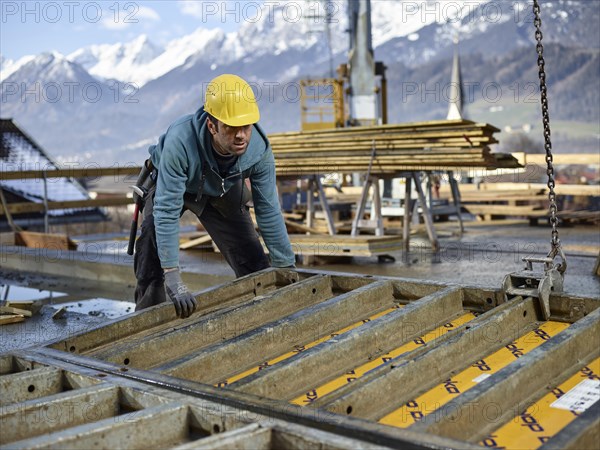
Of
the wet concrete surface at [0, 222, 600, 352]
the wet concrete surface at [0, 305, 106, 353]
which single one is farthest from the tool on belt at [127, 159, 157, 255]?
the wet concrete surface at [0, 222, 600, 352]

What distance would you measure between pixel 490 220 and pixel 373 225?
5.49 meters

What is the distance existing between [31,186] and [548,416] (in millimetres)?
14656

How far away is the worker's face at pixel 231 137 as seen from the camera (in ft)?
14.0

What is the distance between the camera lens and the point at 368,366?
3479 millimetres

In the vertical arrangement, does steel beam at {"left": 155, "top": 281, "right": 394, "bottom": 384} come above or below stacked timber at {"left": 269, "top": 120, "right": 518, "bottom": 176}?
below

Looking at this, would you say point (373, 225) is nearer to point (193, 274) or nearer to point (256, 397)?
point (193, 274)

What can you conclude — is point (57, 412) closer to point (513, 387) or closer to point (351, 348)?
point (351, 348)

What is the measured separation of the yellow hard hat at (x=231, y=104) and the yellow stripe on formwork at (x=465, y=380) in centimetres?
177

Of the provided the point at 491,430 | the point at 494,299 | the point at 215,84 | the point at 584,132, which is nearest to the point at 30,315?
the point at 215,84

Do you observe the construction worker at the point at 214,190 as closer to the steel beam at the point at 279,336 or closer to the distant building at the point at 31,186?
the steel beam at the point at 279,336

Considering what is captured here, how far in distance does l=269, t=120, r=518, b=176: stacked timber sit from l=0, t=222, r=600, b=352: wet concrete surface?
119 centimetres

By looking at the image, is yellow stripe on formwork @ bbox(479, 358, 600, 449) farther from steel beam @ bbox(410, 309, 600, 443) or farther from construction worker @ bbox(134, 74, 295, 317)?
construction worker @ bbox(134, 74, 295, 317)

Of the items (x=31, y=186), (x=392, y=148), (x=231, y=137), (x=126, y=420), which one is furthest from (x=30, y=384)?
(x=31, y=186)

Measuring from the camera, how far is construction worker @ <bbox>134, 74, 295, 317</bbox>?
4.24 m
